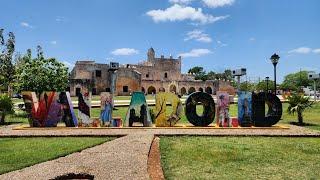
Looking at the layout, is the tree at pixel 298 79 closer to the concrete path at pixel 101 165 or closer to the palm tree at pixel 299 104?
the palm tree at pixel 299 104

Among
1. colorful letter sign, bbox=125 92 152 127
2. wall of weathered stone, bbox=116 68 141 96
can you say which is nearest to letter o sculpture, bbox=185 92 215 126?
colorful letter sign, bbox=125 92 152 127

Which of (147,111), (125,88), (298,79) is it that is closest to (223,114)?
(147,111)

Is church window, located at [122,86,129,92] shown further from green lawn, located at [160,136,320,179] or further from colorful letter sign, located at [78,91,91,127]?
green lawn, located at [160,136,320,179]

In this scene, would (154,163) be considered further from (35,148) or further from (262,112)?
(262,112)

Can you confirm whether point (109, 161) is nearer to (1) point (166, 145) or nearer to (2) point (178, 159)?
(2) point (178, 159)

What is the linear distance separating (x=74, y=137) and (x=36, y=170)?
463cm

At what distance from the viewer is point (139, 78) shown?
6012 cm

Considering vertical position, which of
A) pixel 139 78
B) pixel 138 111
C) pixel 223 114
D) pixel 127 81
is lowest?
pixel 223 114

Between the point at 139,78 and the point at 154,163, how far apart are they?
51687 millimetres

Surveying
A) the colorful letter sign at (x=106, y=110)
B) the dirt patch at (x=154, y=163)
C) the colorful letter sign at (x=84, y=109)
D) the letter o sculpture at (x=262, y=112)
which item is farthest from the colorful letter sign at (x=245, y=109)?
the colorful letter sign at (x=84, y=109)

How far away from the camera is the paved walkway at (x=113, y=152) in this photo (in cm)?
755

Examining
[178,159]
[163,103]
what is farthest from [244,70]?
[178,159]

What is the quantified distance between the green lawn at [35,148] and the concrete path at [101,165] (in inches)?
16.4

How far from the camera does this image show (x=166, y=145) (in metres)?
10.9
